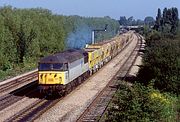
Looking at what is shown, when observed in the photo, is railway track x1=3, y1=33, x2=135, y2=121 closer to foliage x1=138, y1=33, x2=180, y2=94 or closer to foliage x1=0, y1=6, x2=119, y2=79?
foliage x1=138, y1=33, x2=180, y2=94

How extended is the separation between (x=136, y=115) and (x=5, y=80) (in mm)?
27338

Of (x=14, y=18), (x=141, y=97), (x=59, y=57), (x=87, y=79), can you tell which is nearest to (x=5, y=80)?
(x=87, y=79)

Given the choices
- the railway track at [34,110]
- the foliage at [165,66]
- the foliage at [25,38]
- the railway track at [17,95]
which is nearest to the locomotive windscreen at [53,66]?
the railway track at [34,110]

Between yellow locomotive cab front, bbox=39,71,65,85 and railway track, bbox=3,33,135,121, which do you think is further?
yellow locomotive cab front, bbox=39,71,65,85

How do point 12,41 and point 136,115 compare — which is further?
point 12,41

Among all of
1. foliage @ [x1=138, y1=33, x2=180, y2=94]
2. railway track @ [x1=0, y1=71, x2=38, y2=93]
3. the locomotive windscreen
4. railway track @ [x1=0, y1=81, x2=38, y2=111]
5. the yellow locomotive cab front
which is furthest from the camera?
railway track @ [x1=0, y1=71, x2=38, y2=93]

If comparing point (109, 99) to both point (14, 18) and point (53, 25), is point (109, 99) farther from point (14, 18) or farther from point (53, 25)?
point (53, 25)

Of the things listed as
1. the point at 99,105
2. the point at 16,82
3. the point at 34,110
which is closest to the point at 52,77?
the point at 99,105

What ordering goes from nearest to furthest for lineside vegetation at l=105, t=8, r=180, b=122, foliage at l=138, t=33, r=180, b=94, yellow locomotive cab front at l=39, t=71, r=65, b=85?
lineside vegetation at l=105, t=8, r=180, b=122 → yellow locomotive cab front at l=39, t=71, r=65, b=85 → foliage at l=138, t=33, r=180, b=94

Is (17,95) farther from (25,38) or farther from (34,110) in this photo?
(25,38)

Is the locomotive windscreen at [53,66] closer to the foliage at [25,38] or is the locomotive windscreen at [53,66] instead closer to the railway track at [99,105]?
the railway track at [99,105]

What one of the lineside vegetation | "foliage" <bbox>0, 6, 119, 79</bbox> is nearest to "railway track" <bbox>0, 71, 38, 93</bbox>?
"foliage" <bbox>0, 6, 119, 79</bbox>

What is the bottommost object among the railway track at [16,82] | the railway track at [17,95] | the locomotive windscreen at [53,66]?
the railway track at [16,82]

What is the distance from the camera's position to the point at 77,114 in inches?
1024
